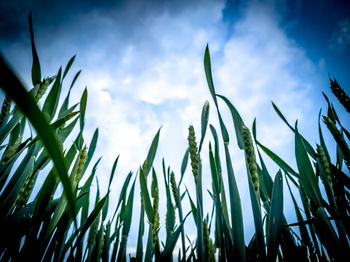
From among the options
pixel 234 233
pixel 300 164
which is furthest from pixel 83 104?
pixel 300 164

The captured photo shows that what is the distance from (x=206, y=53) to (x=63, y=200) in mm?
909

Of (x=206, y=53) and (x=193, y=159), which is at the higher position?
(x=206, y=53)

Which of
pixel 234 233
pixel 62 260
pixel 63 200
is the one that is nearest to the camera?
pixel 234 233

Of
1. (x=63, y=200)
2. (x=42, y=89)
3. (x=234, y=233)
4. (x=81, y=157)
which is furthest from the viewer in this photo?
(x=42, y=89)

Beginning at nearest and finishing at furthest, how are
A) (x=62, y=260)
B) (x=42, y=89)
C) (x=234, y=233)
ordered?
(x=234, y=233)
(x=62, y=260)
(x=42, y=89)

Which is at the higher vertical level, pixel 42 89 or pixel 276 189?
pixel 42 89

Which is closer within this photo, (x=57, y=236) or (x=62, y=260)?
(x=57, y=236)

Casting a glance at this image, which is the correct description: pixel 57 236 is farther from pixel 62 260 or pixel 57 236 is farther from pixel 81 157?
pixel 81 157

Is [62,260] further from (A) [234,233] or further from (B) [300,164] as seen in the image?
(B) [300,164]

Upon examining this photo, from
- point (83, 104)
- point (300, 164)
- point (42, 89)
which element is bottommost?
point (300, 164)

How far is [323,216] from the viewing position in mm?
653

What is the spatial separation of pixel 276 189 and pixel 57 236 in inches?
40.0

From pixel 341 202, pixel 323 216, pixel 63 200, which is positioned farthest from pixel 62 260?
pixel 341 202

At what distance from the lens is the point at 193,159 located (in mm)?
843
